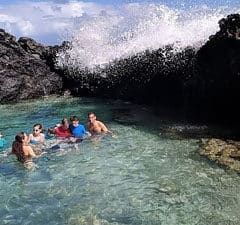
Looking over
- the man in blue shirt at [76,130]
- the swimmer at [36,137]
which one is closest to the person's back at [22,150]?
the swimmer at [36,137]

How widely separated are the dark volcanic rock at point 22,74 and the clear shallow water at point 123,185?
41.6 ft

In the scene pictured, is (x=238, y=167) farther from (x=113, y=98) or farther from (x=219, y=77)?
(x=113, y=98)

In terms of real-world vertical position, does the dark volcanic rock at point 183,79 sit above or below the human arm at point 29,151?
above

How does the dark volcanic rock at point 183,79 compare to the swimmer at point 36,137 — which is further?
the dark volcanic rock at point 183,79

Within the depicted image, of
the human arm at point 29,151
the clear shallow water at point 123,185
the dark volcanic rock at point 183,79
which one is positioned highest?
the dark volcanic rock at point 183,79

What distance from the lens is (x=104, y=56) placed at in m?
32.8

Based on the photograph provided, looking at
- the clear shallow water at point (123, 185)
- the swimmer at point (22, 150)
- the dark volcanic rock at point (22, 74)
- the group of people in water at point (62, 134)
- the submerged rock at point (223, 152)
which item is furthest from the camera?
the dark volcanic rock at point (22, 74)

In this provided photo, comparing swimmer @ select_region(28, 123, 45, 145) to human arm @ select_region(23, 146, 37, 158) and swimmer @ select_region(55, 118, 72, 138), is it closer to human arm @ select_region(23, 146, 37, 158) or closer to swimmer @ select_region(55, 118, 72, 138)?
swimmer @ select_region(55, 118, 72, 138)

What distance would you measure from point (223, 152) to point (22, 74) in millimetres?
19820

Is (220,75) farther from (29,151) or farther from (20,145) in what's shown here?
(20,145)

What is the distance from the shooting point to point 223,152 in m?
15.3

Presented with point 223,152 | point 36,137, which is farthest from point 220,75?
point 36,137

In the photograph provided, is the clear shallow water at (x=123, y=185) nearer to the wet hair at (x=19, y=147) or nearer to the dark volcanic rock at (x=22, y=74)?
the wet hair at (x=19, y=147)

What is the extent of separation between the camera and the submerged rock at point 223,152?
14.2 metres
